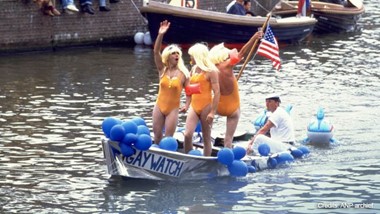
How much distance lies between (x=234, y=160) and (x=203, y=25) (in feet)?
42.9

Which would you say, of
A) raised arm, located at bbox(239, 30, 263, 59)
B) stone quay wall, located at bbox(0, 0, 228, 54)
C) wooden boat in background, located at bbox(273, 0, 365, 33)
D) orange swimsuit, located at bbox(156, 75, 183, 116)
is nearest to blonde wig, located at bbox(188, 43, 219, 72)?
orange swimsuit, located at bbox(156, 75, 183, 116)

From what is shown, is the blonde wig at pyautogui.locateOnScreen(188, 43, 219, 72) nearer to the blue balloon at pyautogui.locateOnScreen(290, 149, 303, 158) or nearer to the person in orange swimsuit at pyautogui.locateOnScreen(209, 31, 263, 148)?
the person in orange swimsuit at pyautogui.locateOnScreen(209, 31, 263, 148)

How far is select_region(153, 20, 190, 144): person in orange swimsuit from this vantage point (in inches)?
589

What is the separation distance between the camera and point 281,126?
16.5 meters

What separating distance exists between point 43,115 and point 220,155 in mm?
5694

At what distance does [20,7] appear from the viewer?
26.7 meters

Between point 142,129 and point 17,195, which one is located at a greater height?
point 142,129

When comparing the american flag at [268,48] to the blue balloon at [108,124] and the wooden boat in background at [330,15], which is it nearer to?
the blue balloon at [108,124]

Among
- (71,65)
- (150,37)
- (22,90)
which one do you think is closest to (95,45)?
(150,37)

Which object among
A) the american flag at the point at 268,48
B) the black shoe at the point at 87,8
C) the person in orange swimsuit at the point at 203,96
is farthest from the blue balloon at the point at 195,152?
the black shoe at the point at 87,8

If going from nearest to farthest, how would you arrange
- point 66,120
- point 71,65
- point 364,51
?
point 66,120 → point 71,65 → point 364,51

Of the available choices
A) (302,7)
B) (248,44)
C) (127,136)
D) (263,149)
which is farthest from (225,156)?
(302,7)

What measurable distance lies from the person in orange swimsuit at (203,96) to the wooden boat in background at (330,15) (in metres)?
17.1

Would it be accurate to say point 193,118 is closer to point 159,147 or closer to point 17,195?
point 159,147
